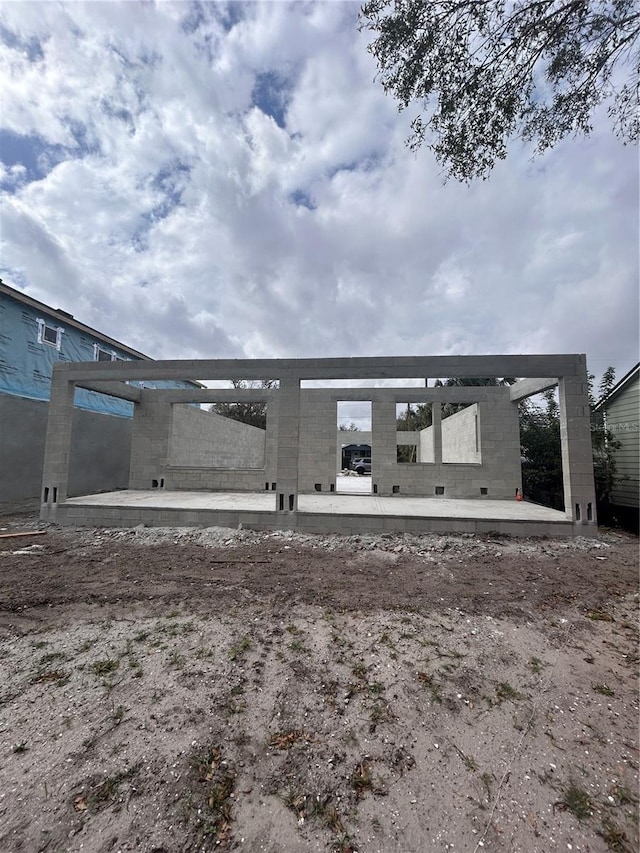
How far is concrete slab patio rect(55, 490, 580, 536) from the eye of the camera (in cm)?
678

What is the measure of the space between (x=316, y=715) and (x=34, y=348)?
1293cm

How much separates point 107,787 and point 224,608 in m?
1.93

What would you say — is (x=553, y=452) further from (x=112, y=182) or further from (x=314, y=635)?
(x=112, y=182)

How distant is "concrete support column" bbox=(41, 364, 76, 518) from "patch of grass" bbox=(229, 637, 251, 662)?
22.5ft

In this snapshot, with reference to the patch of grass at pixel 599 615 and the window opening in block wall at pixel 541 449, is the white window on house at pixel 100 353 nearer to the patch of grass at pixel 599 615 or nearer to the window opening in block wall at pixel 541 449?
the window opening in block wall at pixel 541 449

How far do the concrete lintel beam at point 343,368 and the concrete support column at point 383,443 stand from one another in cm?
380

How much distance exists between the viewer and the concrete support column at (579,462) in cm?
667

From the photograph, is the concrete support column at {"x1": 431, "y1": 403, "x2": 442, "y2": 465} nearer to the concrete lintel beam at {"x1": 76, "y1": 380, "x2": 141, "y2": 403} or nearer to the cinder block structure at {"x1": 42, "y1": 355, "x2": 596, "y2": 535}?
the cinder block structure at {"x1": 42, "y1": 355, "x2": 596, "y2": 535}

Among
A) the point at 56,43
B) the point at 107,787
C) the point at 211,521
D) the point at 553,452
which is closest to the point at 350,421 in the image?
the point at 553,452

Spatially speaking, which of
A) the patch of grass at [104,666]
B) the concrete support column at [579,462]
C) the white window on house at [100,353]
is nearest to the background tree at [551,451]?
the concrete support column at [579,462]

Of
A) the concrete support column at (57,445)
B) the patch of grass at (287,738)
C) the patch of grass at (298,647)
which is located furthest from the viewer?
the concrete support column at (57,445)

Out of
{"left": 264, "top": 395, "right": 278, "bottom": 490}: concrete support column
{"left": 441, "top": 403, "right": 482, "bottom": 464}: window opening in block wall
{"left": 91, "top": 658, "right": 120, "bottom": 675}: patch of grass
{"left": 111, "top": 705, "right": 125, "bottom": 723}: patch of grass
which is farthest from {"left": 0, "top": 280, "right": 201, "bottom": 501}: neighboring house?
{"left": 441, "top": 403, "right": 482, "bottom": 464}: window opening in block wall

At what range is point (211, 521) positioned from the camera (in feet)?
23.8

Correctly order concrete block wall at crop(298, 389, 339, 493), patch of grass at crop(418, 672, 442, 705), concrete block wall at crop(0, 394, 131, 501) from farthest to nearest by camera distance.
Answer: concrete block wall at crop(298, 389, 339, 493) → concrete block wall at crop(0, 394, 131, 501) → patch of grass at crop(418, 672, 442, 705)
